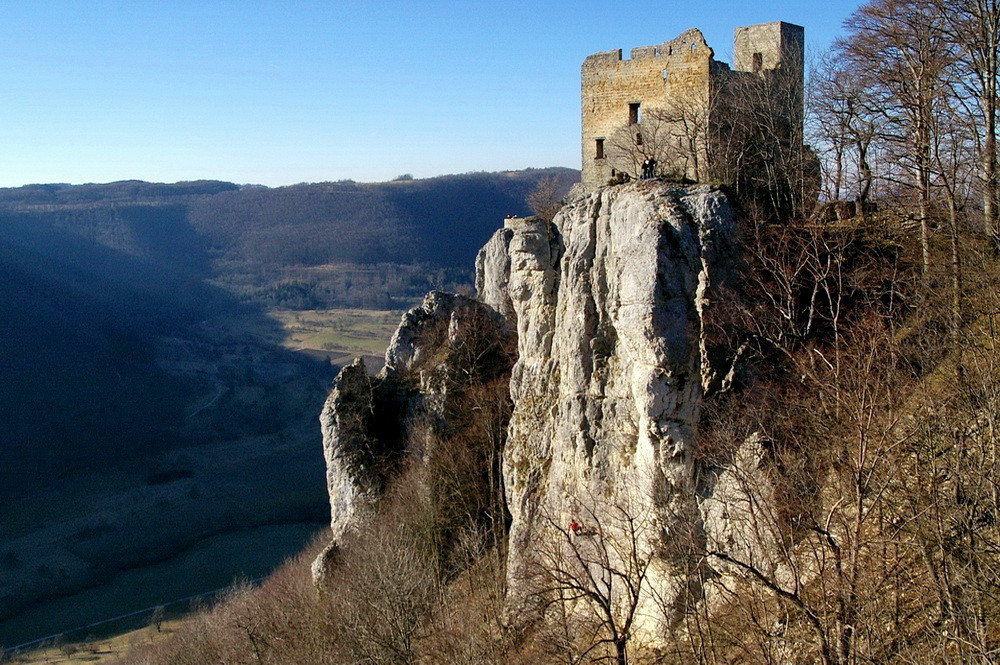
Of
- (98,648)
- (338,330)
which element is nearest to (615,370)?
(98,648)

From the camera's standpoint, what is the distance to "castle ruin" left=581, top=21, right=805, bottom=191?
2033 cm

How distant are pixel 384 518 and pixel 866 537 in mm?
16572

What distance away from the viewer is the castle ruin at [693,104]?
20328 mm

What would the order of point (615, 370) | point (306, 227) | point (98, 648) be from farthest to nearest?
point (306, 227) < point (98, 648) < point (615, 370)

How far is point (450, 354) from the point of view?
25.8 meters

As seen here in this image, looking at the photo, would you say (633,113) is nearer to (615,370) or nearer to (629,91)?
(629,91)

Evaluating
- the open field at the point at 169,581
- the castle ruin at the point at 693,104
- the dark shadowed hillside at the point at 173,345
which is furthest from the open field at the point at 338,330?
the castle ruin at the point at 693,104

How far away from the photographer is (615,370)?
56.1 ft

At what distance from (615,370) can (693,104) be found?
25.8ft

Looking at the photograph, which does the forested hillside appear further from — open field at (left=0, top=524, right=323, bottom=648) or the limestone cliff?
the limestone cliff

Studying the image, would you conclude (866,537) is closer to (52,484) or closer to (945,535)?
(945,535)

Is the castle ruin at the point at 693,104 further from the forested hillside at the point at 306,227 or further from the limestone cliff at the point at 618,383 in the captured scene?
the forested hillside at the point at 306,227

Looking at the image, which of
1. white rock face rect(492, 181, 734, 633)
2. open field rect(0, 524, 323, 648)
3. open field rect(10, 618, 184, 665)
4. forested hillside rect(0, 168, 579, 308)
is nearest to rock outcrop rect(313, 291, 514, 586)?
white rock face rect(492, 181, 734, 633)

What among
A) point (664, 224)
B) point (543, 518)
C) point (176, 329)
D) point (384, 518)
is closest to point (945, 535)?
point (664, 224)
